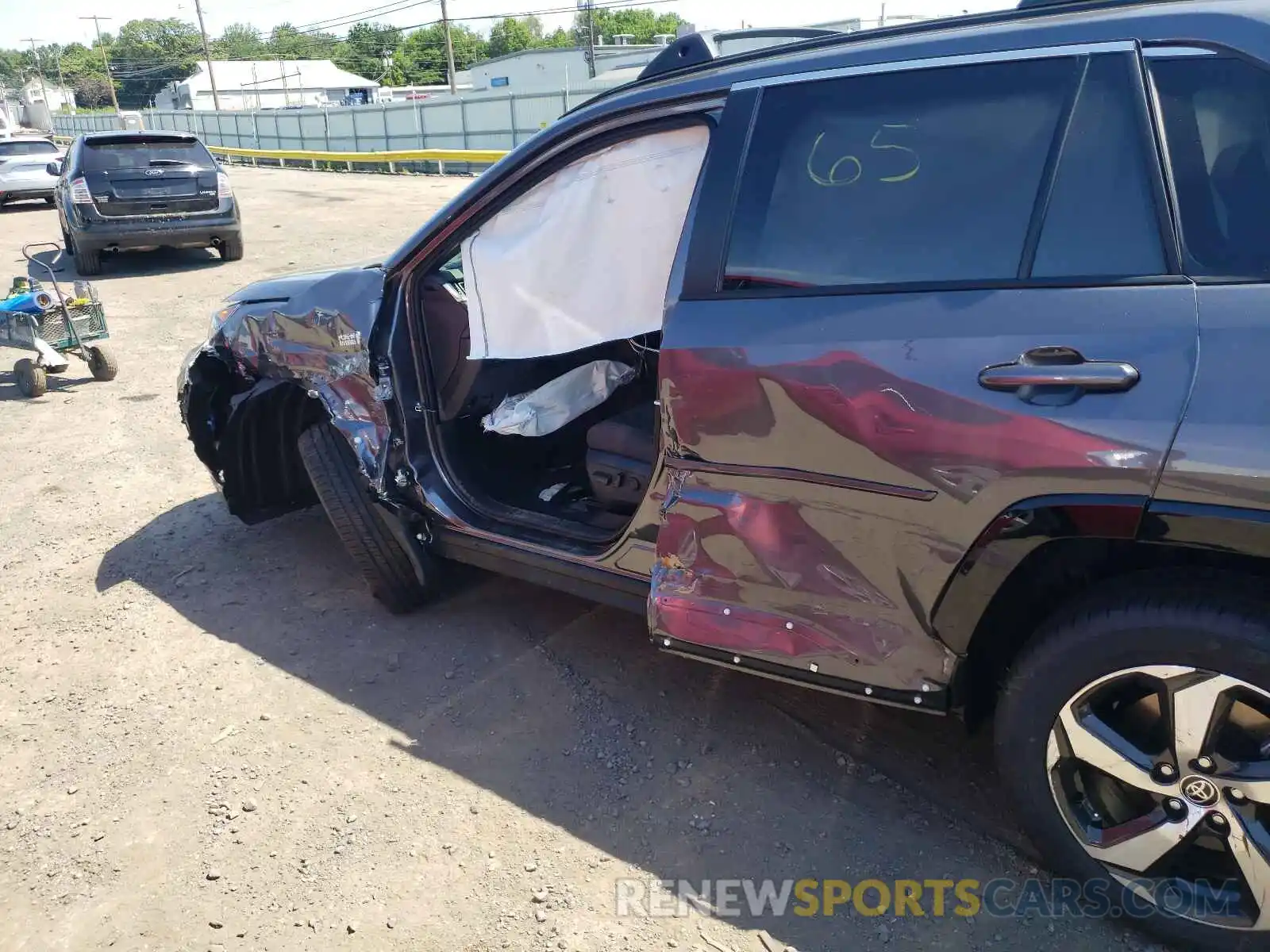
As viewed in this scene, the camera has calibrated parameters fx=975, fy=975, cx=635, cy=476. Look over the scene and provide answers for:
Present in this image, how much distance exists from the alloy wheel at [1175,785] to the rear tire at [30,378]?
7248mm

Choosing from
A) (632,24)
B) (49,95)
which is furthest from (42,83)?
(632,24)

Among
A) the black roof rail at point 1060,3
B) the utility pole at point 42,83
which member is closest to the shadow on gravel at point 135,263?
the black roof rail at point 1060,3

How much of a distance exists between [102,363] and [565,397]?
17.2ft

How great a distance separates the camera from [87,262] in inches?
476

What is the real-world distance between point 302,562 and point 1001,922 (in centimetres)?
329

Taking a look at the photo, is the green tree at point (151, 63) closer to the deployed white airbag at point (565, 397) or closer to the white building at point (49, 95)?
the white building at point (49, 95)

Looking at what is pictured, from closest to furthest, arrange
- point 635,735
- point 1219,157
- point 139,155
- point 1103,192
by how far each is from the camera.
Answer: point 1219,157
point 1103,192
point 635,735
point 139,155

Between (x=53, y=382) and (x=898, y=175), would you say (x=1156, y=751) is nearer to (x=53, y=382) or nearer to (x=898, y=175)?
(x=898, y=175)

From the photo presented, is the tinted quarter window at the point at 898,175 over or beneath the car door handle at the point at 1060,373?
over

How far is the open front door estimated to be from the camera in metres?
2.04

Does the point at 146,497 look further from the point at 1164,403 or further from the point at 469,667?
the point at 1164,403

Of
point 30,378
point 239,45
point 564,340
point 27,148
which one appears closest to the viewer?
point 564,340

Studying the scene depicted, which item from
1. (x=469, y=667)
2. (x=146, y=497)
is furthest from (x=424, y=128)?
(x=469, y=667)

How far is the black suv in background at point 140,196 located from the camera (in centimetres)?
1152
